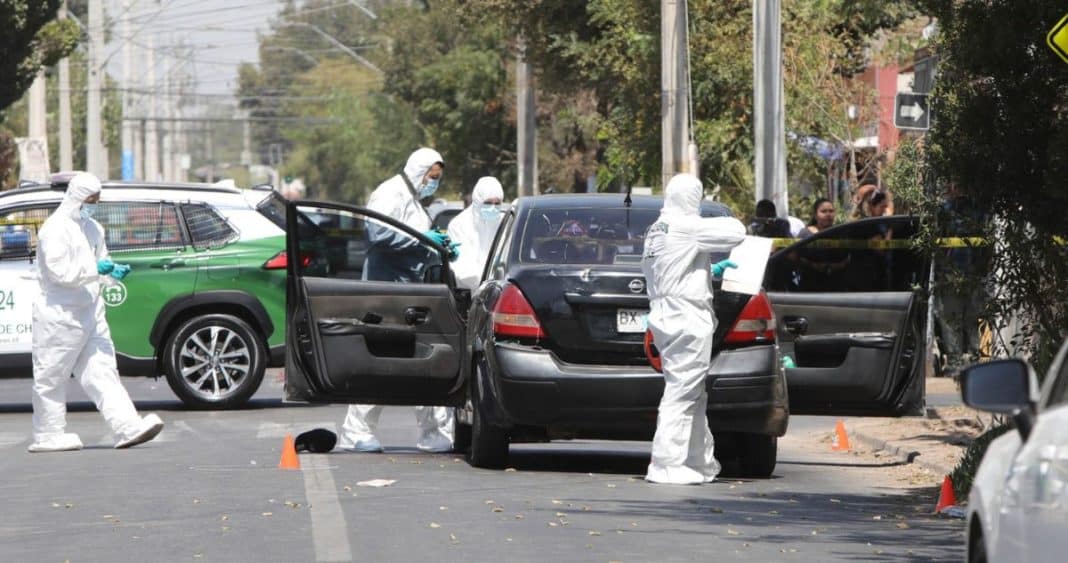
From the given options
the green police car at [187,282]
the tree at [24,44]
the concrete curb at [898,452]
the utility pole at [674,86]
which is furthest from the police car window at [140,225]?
the tree at [24,44]

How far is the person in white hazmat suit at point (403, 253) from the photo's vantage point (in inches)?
556

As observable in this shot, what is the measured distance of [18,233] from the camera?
18.3 metres

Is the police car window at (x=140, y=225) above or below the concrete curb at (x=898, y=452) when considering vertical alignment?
above

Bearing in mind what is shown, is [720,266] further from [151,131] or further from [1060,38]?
[151,131]

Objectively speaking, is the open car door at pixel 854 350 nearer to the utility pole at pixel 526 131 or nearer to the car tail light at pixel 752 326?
the car tail light at pixel 752 326

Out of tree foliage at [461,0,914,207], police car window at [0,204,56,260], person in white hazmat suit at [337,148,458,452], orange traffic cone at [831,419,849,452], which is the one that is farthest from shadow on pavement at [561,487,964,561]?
tree foliage at [461,0,914,207]

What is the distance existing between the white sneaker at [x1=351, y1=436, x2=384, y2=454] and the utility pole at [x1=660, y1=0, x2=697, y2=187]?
15257 mm

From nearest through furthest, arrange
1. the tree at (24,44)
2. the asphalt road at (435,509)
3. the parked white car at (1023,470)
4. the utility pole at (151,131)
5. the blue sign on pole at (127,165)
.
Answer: the parked white car at (1023,470) < the asphalt road at (435,509) < the tree at (24,44) < the blue sign on pole at (127,165) < the utility pole at (151,131)

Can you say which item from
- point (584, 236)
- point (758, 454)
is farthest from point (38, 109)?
point (758, 454)

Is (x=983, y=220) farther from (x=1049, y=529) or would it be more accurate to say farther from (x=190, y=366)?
(x=190, y=366)

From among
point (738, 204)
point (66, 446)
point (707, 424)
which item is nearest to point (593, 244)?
point (707, 424)

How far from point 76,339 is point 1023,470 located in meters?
9.55

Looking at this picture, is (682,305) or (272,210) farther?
(272,210)

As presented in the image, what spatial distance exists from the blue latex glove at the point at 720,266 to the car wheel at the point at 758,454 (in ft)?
3.54
